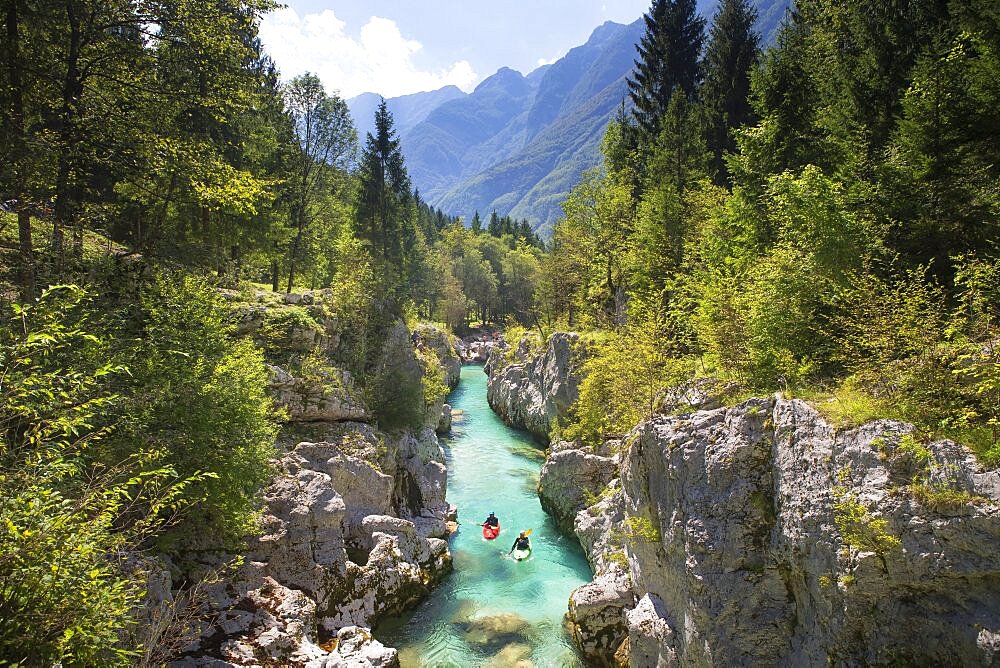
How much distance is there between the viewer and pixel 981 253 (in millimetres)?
10344

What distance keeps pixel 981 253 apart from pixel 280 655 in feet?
56.7

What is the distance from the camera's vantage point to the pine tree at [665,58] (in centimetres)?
3456

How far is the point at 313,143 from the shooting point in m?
26.5

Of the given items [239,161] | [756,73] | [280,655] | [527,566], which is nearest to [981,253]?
[756,73]

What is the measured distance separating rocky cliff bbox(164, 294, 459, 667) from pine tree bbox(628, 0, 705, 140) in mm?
27065

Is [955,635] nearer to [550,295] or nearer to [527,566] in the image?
[527,566]

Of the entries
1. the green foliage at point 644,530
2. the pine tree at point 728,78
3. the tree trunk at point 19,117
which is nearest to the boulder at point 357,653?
the green foliage at point 644,530

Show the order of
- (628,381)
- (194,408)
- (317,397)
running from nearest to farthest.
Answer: (194,408), (628,381), (317,397)

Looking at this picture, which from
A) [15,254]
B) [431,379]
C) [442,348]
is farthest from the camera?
[442,348]

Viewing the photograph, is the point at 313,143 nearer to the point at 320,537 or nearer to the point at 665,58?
the point at 320,537

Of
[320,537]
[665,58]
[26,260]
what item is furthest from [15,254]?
[665,58]

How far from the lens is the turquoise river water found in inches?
523

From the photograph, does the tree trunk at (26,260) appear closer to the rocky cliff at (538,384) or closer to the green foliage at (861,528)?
the green foliage at (861,528)

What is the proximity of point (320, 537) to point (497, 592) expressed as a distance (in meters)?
6.23
